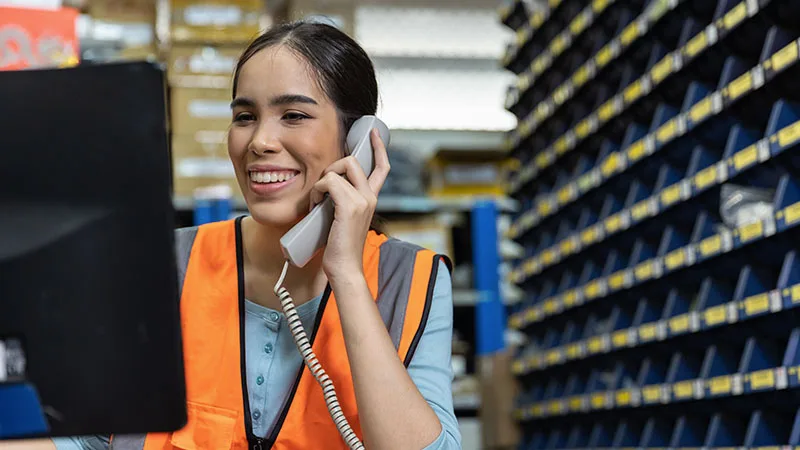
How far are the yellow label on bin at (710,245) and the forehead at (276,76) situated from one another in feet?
5.10

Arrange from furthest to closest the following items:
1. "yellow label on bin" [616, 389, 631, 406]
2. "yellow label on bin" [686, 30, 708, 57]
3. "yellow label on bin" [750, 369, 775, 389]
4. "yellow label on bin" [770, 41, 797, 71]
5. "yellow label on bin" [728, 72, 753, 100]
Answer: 1. "yellow label on bin" [616, 389, 631, 406]
2. "yellow label on bin" [686, 30, 708, 57]
3. "yellow label on bin" [728, 72, 753, 100]
4. "yellow label on bin" [750, 369, 775, 389]
5. "yellow label on bin" [770, 41, 797, 71]

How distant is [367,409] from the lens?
5.21 ft

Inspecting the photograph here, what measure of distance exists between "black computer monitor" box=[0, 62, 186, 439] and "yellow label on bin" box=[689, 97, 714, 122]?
2378 mm

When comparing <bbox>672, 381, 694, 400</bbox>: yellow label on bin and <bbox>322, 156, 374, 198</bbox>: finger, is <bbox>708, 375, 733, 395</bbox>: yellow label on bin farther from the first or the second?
<bbox>322, 156, 374, 198</bbox>: finger

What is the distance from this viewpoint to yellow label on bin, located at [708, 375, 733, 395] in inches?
116

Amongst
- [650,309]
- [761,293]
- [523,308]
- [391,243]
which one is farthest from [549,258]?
[391,243]

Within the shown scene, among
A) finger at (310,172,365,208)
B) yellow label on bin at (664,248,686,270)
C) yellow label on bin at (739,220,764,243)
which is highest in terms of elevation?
finger at (310,172,365,208)

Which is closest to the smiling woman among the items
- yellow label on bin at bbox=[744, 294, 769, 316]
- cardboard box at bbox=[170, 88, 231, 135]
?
yellow label on bin at bbox=[744, 294, 769, 316]

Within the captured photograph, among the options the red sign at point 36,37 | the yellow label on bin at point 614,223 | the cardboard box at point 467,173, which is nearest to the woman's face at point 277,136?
the red sign at point 36,37

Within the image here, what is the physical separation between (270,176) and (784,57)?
1.48 m

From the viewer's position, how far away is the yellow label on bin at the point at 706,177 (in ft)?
9.98

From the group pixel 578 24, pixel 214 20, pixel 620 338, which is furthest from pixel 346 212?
pixel 214 20

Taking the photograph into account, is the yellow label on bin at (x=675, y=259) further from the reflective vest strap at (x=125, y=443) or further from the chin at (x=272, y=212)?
the reflective vest strap at (x=125, y=443)

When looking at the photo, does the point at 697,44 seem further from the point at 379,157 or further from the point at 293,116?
the point at 293,116
